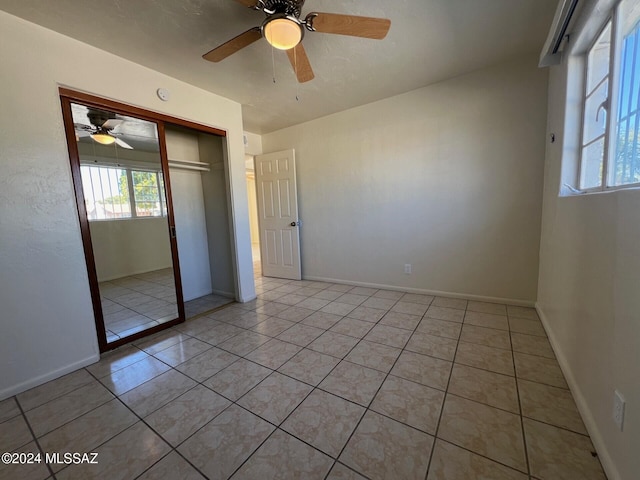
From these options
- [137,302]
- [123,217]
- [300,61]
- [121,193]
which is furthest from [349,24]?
[137,302]

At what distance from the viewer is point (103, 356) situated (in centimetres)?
215

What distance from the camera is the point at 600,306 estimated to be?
124 centimetres

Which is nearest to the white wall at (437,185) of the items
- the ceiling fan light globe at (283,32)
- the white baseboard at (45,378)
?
the ceiling fan light globe at (283,32)

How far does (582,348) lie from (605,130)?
129 cm

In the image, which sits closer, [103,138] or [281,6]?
[281,6]

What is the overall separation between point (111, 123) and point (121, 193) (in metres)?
0.63

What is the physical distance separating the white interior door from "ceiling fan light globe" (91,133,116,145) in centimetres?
220

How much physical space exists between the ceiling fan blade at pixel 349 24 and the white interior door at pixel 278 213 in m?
2.47

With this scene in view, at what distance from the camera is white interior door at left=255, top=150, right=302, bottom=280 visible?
4.08 meters

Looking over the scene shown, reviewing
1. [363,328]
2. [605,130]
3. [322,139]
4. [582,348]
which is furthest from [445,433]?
[322,139]

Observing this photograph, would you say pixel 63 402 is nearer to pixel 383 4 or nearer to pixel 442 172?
pixel 383 4

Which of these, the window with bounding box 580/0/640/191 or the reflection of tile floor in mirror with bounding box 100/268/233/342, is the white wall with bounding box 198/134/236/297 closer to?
the reflection of tile floor in mirror with bounding box 100/268/233/342

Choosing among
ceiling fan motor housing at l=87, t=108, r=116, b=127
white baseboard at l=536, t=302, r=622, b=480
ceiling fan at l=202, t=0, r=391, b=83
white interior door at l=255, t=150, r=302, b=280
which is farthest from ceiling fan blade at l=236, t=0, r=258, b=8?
white baseboard at l=536, t=302, r=622, b=480

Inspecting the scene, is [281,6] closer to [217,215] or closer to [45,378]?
[217,215]
